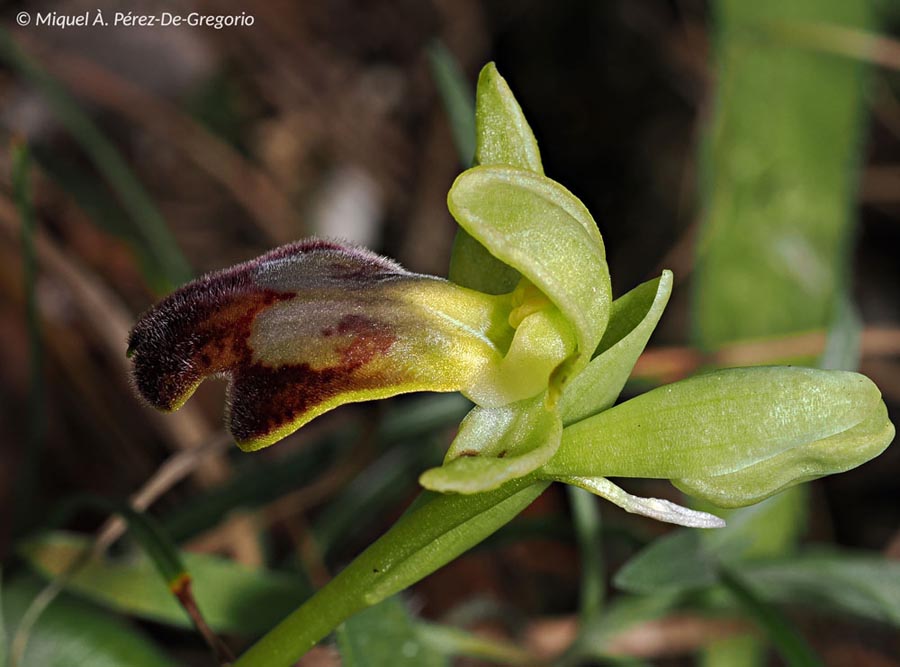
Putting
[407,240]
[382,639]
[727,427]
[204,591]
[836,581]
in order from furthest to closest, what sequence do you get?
[407,240] → [836,581] → [204,591] → [382,639] → [727,427]

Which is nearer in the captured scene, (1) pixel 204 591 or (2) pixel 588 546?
(1) pixel 204 591

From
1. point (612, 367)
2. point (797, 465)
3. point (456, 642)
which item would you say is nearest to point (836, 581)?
point (456, 642)

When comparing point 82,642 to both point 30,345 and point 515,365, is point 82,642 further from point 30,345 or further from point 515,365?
point 515,365

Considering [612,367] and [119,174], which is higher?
[119,174]

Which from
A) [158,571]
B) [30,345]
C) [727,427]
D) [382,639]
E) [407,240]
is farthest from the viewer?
[407,240]

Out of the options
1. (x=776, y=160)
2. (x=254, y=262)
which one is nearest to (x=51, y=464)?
(x=254, y=262)

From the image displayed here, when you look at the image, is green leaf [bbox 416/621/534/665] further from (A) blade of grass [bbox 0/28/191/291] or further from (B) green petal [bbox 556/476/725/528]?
(A) blade of grass [bbox 0/28/191/291]
